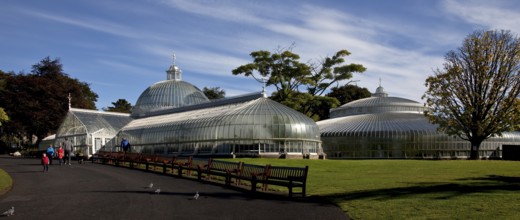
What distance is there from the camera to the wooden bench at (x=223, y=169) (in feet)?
71.1

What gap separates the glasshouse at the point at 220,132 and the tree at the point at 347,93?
30.0 metres

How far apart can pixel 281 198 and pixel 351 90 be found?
230 ft

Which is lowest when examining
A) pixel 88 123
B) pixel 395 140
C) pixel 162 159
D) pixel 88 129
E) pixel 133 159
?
pixel 133 159

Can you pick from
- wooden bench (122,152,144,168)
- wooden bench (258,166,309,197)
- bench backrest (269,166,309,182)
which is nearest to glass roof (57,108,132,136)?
wooden bench (122,152,144,168)

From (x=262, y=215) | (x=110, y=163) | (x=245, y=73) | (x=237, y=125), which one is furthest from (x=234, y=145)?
(x=262, y=215)

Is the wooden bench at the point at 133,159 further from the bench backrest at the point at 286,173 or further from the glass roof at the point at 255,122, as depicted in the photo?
the bench backrest at the point at 286,173

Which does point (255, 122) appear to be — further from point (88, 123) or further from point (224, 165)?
point (88, 123)

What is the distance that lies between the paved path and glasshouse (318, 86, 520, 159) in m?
36.0

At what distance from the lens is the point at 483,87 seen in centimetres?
4547

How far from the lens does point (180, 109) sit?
64250mm

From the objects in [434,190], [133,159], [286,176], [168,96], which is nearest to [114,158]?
[133,159]

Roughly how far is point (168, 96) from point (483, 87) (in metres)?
42.2

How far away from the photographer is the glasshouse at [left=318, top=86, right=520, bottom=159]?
53.6 m

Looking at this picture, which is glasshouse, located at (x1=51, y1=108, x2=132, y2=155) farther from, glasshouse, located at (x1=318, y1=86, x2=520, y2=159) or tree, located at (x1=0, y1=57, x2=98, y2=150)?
glasshouse, located at (x1=318, y1=86, x2=520, y2=159)
